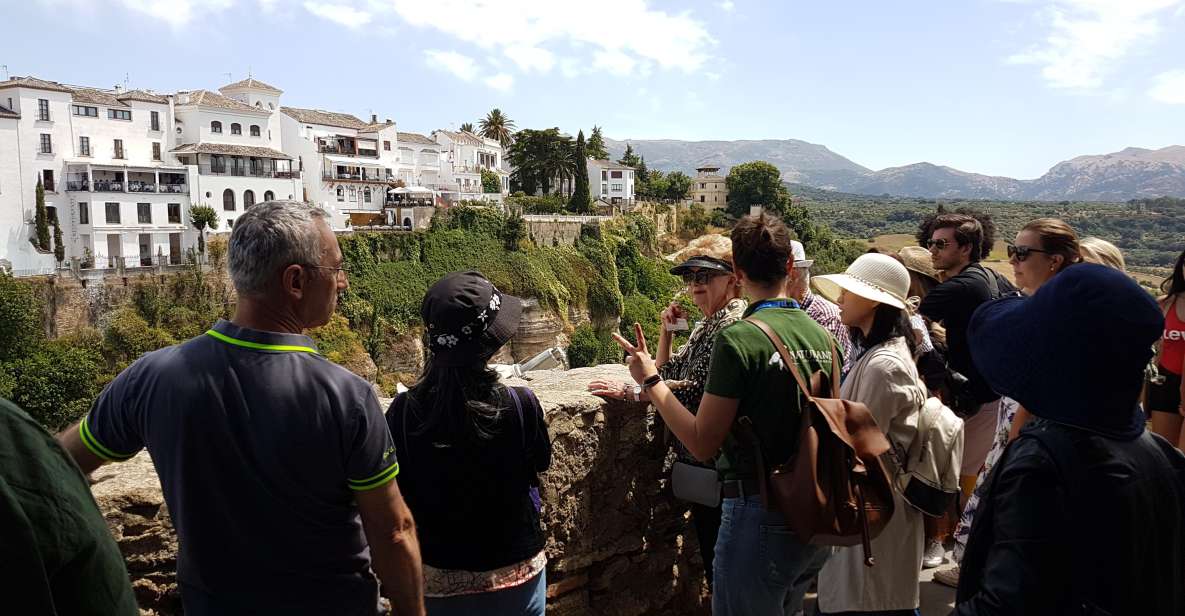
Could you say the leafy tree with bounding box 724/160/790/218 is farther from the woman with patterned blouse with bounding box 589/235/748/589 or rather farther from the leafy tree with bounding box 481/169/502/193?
the woman with patterned blouse with bounding box 589/235/748/589

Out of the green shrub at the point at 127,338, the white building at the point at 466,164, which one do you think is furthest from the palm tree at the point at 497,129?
the green shrub at the point at 127,338

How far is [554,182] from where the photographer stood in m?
62.3

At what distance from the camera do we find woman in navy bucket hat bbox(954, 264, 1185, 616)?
1.51 meters

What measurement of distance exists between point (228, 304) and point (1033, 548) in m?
38.0

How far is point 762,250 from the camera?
2.94m

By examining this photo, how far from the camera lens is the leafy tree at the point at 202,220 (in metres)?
36.9

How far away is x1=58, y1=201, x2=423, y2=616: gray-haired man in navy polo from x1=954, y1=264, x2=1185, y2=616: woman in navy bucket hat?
1460 mm

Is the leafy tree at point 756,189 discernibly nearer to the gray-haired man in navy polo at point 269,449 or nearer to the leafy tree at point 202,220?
the leafy tree at point 202,220

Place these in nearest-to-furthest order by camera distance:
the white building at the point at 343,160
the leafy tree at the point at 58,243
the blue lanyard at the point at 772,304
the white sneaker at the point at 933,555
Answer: the blue lanyard at the point at 772,304
the white sneaker at the point at 933,555
the leafy tree at the point at 58,243
the white building at the point at 343,160

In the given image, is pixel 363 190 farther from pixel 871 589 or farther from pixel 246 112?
pixel 871 589

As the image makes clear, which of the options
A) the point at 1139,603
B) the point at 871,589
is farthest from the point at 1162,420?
the point at 1139,603

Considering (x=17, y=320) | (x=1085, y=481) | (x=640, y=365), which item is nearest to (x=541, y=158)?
(x=17, y=320)

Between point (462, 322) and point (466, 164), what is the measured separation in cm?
6201

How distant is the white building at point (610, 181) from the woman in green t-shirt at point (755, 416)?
2650 inches
